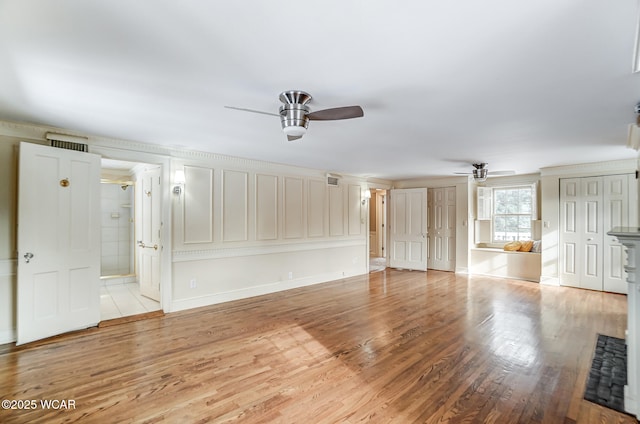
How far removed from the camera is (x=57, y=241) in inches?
133

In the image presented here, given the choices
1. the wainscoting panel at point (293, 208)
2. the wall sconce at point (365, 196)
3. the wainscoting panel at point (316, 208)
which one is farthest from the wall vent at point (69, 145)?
the wall sconce at point (365, 196)

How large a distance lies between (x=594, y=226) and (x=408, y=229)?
3.53 m

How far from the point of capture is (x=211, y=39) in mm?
1656

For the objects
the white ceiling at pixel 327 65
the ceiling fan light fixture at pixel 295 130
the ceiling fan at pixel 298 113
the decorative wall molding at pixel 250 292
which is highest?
the white ceiling at pixel 327 65

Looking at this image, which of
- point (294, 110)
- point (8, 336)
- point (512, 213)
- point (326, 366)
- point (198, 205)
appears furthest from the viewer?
point (512, 213)

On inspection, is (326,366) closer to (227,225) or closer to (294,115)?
(294,115)

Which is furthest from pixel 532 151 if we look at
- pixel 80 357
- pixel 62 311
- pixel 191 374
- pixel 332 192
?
pixel 62 311

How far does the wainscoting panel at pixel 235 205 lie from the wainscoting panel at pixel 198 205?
0.23 meters

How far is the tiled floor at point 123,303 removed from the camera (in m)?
4.23

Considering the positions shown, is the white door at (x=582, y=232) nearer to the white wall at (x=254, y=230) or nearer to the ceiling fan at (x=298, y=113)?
the white wall at (x=254, y=230)

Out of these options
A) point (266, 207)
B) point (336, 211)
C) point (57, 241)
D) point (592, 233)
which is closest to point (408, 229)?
point (336, 211)

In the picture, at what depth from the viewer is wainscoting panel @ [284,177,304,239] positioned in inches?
226

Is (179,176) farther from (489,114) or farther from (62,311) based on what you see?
(489,114)

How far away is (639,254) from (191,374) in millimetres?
3601
